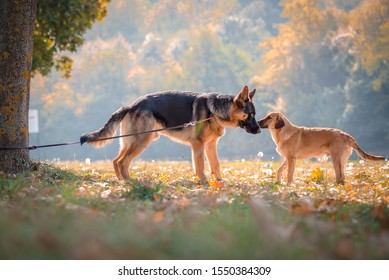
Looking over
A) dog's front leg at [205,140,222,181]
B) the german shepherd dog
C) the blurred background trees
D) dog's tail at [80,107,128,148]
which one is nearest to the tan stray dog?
the german shepherd dog

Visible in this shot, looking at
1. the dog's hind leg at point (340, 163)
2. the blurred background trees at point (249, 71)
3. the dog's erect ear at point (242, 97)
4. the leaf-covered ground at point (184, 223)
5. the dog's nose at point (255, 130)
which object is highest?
the blurred background trees at point (249, 71)

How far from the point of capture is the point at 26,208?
520cm

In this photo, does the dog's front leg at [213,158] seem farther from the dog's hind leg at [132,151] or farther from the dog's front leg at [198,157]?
the dog's hind leg at [132,151]

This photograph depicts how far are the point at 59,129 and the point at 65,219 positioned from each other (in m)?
50.1

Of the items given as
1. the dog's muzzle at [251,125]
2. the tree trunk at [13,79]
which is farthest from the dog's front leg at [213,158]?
the tree trunk at [13,79]

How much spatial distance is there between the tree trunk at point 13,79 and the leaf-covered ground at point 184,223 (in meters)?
1.27

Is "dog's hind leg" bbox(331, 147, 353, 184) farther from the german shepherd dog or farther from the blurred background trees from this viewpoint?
the blurred background trees

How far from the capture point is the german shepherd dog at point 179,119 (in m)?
9.55

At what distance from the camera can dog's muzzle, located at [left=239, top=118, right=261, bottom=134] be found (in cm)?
955

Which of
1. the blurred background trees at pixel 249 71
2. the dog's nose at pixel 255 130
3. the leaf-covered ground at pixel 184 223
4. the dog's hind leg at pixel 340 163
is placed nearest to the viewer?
the leaf-covered ground at pixel 184 223

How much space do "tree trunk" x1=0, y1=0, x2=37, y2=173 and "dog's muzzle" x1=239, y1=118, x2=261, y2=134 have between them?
3910 millimetres

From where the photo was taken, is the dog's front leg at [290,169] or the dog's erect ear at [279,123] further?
the dog's erect ear at [279,123]

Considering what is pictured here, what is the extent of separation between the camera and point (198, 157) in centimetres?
962

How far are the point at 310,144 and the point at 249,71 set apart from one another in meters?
40.6
